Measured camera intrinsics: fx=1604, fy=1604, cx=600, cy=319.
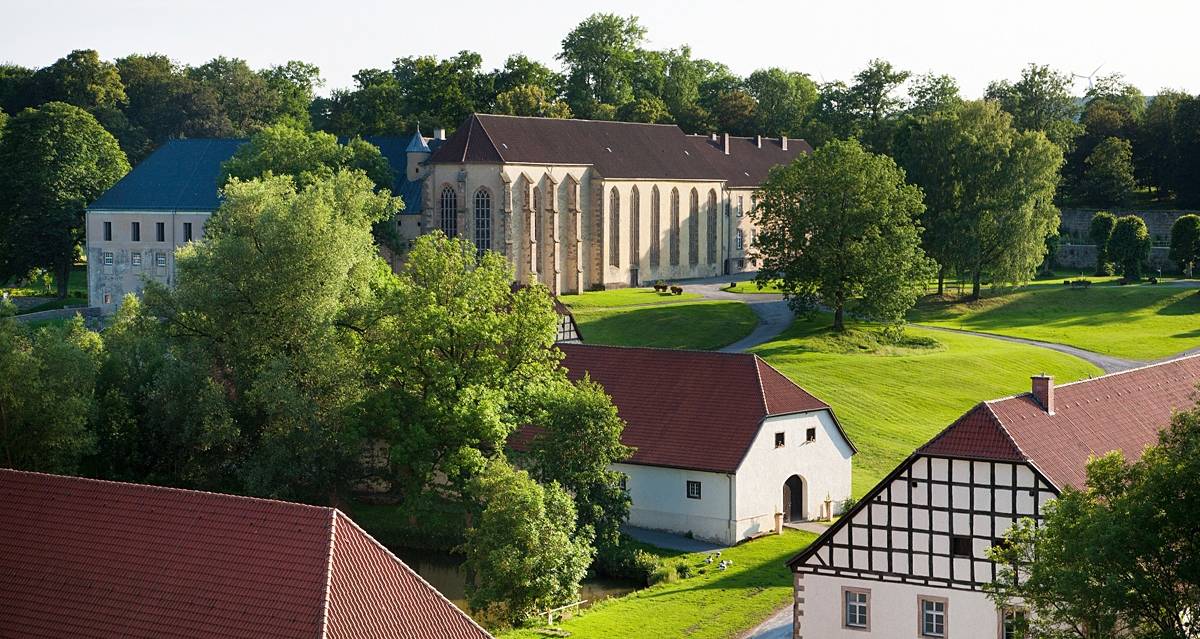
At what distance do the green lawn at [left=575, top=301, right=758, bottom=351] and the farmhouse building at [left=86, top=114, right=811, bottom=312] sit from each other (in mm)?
10693

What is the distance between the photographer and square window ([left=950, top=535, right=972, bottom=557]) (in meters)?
33.3

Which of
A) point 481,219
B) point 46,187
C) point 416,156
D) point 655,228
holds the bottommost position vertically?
point 655,228

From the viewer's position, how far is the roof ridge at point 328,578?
23281 millimetres

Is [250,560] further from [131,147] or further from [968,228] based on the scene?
[131,147]

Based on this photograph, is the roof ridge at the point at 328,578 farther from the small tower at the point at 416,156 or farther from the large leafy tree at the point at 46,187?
the large leafy tree at the point at 46,187

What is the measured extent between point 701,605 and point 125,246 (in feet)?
210

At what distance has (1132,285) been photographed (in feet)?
299

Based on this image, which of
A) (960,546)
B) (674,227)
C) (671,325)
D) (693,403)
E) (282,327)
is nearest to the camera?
(960,546)

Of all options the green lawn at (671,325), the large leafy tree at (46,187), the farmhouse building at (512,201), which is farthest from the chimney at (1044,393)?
the large leafy tree at (46,187)

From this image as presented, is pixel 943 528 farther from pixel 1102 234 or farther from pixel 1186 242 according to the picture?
pixel 1102 234

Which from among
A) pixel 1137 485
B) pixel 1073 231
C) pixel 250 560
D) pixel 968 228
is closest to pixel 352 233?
pixel 250 560

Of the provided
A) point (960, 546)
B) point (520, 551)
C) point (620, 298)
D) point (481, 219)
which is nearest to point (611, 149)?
→ point (481, 219)

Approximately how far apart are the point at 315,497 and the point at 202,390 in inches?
170

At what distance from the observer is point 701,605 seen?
125 ft
